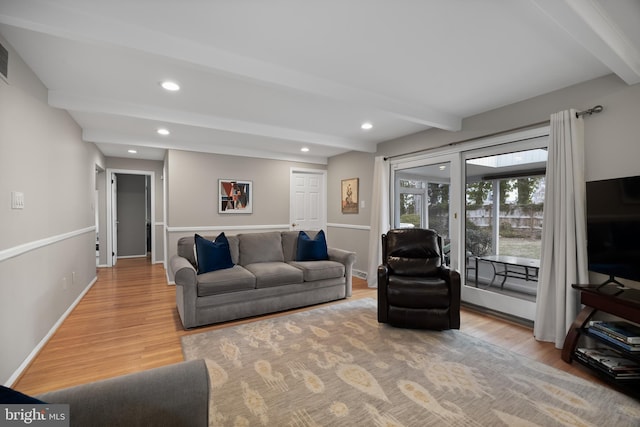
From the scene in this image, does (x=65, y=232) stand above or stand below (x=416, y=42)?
below

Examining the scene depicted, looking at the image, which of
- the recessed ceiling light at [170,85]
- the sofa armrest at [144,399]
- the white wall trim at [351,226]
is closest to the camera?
the sofa armrest at [144,399]

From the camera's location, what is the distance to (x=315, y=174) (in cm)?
618

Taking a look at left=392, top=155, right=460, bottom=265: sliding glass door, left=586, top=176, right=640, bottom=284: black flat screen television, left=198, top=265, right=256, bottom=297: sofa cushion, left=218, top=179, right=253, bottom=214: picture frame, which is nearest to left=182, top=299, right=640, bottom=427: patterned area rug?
left=198, top=265, right=256, bottom=297: sofa cushion

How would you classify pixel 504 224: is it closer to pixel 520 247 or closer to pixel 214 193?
pixel 520 247

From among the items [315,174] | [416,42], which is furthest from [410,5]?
[315,174]

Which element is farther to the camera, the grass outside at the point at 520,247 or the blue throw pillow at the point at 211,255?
the blue throw pillow at the point at 211,255

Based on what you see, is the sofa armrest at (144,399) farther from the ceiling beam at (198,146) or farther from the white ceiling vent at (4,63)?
the ceiling beam at (198,146)

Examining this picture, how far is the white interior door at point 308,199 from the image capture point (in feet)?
19.4

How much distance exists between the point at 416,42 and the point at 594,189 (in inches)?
75.4

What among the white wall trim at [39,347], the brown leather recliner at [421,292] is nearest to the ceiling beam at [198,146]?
the white wall trim at [39,347]

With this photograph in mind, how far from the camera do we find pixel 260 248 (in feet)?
13.1

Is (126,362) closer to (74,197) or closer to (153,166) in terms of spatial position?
(74,197)

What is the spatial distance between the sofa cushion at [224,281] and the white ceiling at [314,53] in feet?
5.98

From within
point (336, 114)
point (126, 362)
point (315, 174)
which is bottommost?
point (126, 362)
